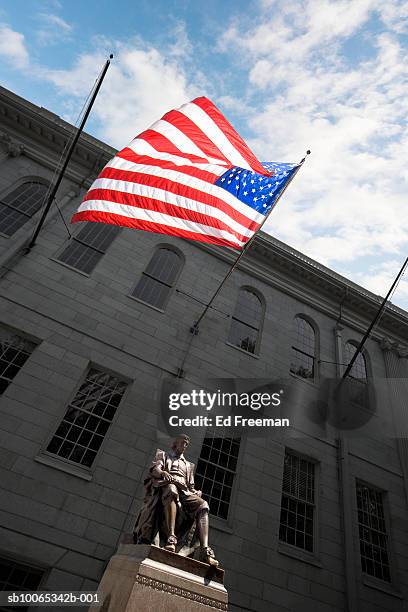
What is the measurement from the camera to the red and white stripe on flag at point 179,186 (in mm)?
8008

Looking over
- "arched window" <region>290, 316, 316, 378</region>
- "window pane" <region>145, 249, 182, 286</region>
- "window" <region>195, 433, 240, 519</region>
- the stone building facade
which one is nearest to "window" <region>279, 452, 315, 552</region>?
the stone building facade

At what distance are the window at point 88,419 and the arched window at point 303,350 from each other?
6.79m

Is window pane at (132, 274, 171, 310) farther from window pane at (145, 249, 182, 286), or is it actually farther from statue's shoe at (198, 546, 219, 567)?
statue's shoe at (198, 546, 219, 567)

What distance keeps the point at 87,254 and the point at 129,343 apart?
370cm

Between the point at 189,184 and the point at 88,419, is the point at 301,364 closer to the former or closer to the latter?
the point at 88,419

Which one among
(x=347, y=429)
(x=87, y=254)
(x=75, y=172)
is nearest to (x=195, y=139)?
(x=87, y=254)

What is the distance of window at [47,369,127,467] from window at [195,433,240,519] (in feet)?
9.24

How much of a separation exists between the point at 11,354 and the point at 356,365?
43.0ft

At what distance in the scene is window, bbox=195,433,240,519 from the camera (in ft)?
32.9

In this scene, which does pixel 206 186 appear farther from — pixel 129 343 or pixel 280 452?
pixel 280 452

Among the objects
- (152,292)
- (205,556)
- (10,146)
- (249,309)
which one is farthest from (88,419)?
(10,146)

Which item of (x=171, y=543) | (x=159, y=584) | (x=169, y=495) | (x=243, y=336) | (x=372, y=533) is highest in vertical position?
(x=243, y=336)

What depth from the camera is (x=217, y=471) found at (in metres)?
10.5

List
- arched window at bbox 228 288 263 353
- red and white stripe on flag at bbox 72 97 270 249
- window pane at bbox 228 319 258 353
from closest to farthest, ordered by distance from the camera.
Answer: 1. red and white stripe on flag at bbox 72 97 270 249
2. window pane at bbox 228 319 258 353
3. arched window at bbox 228 288 263 353
